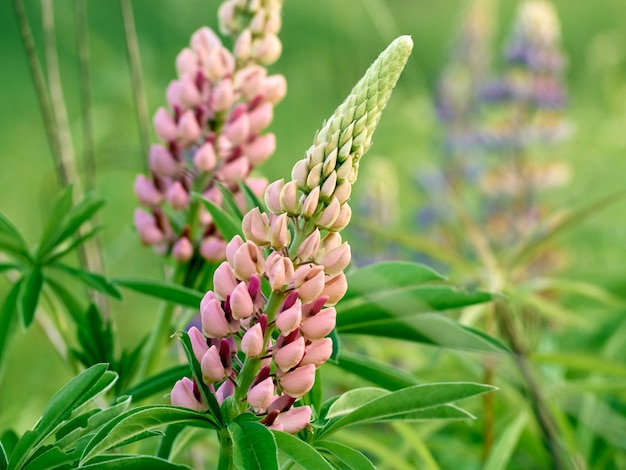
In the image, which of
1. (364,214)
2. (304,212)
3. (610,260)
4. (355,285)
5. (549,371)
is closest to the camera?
(304,212)

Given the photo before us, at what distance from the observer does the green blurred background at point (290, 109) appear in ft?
7.07

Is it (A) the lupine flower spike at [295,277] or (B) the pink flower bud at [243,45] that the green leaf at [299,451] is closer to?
(A) the lupine flower spike at [295,277]

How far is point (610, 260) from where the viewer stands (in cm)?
313

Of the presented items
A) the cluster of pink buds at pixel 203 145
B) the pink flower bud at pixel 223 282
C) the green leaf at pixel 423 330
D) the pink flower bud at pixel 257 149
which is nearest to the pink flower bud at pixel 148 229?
the cluster of pink buds at pixel 203 145

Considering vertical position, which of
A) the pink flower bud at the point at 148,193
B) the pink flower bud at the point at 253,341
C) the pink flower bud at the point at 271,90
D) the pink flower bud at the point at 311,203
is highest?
the pink flower bud at the point at 271,90

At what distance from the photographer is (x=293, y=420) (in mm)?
667

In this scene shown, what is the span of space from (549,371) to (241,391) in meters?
1.02

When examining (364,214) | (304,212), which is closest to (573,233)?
(364,214)

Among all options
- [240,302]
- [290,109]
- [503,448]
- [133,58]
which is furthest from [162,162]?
[290,109]

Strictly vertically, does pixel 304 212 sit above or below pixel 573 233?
below

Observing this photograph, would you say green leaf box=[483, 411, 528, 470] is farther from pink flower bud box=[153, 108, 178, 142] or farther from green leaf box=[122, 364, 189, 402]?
pink flower bud box=[153, 108, 178, 142]

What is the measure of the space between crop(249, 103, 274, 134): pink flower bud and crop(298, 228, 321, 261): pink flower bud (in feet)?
1.14

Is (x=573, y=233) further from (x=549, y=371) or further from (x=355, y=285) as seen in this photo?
(x=355, y=285)

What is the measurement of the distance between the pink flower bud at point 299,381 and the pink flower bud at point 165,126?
1.24 feet
